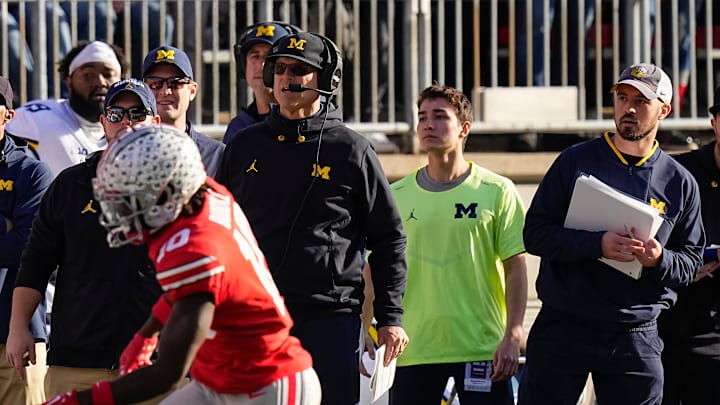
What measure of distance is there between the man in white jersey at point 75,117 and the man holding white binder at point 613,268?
277cm

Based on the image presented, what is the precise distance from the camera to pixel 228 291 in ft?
15.6

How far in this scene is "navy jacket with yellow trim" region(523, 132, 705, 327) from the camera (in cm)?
720

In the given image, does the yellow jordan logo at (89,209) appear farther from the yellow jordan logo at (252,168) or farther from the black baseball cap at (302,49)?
the black baseball cap at (302,49)

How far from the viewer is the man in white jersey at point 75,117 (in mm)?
8688

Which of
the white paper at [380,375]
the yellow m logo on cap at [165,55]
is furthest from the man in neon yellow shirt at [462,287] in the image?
the yellow m logo on cap at [165,55]

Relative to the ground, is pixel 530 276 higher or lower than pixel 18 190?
lower

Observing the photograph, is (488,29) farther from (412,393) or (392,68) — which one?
(412,393)

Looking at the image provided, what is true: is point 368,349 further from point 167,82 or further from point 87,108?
point 87,108

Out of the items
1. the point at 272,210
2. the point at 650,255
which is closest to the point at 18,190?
the point at 272,210

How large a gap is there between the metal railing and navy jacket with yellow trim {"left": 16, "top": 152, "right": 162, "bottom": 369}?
481 cm

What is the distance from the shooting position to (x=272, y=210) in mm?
6625

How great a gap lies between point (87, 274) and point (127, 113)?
2.60 feet

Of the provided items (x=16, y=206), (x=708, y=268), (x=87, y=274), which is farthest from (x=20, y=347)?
(x=708, y=268)

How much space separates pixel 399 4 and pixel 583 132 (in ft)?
5.87
